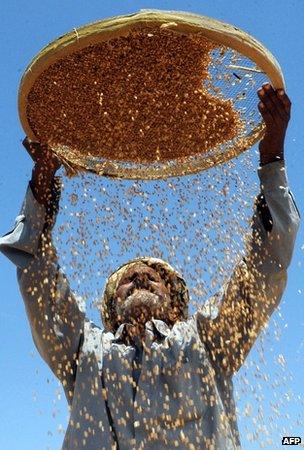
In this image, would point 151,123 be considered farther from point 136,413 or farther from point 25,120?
point 136,413

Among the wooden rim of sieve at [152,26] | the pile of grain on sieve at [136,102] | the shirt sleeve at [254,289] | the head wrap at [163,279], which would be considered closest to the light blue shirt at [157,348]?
the shirt sleeve at [254,289]

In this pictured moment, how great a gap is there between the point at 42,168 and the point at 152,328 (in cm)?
105

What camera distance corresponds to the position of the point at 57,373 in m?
4.43

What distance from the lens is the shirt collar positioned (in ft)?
14.1

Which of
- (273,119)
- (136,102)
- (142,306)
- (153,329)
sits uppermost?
(136,102)

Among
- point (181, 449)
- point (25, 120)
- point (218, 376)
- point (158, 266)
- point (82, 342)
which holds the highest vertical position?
point (25, 120)

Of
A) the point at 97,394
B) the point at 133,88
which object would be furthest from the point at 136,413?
the point at 133,88

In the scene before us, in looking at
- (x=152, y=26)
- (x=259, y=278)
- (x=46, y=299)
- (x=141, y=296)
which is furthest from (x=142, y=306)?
(x=152, y=26)

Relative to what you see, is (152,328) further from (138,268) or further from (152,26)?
(152,26)

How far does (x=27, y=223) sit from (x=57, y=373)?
30.7 inches

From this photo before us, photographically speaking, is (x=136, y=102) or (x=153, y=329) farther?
(x=136, y=102)

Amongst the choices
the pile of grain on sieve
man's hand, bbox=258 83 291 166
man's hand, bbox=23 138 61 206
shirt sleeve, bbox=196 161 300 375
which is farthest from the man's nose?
man's hand, bbox=258 83 291 166

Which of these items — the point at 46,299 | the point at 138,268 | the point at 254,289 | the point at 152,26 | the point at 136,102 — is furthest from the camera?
the point at 138,268

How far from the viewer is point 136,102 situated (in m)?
4.52
